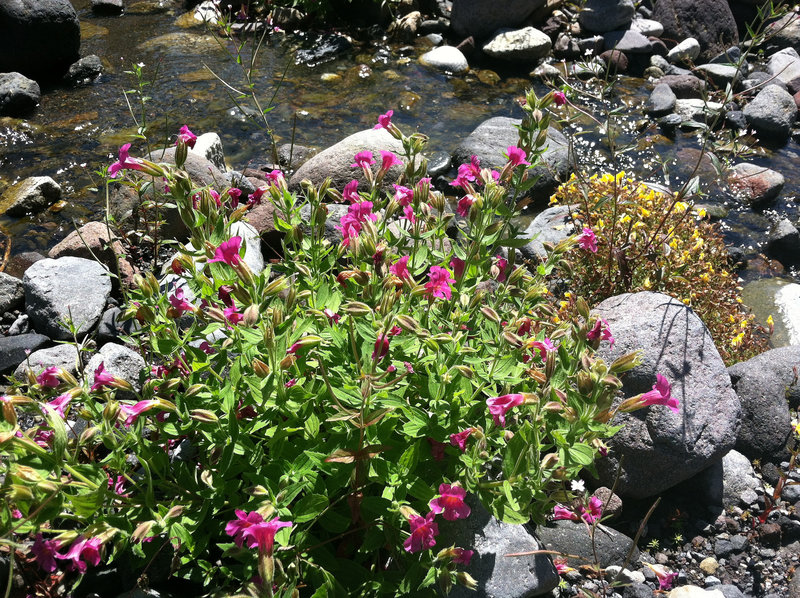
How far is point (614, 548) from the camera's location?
3244 millimetres

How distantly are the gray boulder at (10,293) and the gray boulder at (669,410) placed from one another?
12.0 ft

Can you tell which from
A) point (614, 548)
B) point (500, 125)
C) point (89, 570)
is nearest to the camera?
point (89, 570)

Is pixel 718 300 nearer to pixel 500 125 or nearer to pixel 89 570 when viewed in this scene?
pixel 500 125

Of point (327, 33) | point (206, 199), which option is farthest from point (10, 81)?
point (206, 199)

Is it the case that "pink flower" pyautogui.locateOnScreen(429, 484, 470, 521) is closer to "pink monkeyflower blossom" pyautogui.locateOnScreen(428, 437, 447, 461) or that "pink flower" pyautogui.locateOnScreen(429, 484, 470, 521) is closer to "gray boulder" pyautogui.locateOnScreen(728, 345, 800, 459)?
"pink monkeyflower blossom" pyautogui.locateOnScreen(428, 437, 447, 461)

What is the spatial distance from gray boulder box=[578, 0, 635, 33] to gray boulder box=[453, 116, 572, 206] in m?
3.32

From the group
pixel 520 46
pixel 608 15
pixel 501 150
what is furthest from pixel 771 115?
pixel 501 150

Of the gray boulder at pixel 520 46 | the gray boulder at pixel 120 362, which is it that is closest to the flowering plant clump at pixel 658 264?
the gray boulder at pixel 120 362

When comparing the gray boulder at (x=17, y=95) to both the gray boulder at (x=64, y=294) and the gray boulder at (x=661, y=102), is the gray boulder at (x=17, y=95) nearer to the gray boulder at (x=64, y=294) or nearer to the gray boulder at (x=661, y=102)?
the gray boulder at (x=64, y=294)

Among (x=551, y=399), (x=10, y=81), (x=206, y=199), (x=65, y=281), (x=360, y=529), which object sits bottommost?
(x=10, y=81)

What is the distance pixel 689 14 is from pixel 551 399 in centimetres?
928

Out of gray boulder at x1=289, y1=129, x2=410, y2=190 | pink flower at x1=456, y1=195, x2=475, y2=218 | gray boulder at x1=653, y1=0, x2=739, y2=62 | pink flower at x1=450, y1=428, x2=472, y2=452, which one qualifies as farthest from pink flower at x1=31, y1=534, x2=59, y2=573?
gray boulder at x1=653, y1=0, x2=739, y2=62

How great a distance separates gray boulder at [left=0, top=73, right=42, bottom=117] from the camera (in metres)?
7.36

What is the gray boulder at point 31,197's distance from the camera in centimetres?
576
